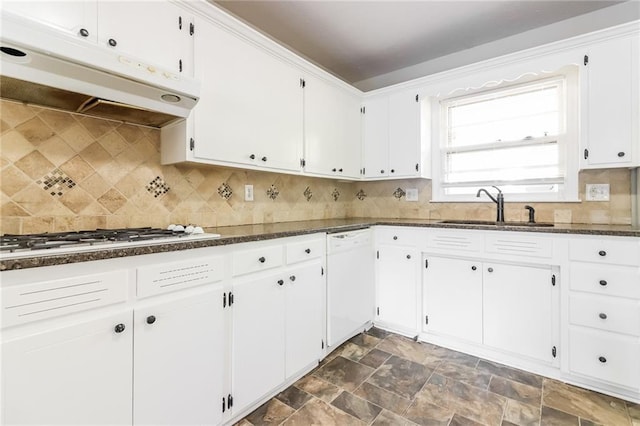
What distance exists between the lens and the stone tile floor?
1554 millimetres

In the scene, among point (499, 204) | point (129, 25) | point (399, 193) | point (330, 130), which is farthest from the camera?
point (399, 193)

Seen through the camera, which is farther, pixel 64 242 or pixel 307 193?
pixel 307 193

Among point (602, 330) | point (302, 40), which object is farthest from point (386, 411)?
point (302, 40)

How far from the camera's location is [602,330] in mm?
1741

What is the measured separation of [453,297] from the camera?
2.29 meters

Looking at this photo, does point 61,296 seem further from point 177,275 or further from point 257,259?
point 257,259

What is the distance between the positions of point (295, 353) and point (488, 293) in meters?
1.45

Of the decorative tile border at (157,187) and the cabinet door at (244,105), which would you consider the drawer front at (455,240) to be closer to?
the cabinet door at (244,105)

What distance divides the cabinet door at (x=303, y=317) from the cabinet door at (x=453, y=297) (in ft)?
3.13

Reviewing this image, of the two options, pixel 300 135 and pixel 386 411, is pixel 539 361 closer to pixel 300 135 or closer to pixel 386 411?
pixel 386 411

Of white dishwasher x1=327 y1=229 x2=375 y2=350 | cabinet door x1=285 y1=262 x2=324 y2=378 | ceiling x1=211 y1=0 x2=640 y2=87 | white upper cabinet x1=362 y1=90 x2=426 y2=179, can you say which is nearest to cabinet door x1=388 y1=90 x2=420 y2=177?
white upper cabinet x1=362 y1=90 x2=426 y2=179

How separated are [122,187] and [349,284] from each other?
5.46 feet

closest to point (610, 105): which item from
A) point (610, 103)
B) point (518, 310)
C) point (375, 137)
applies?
point (610, 103)

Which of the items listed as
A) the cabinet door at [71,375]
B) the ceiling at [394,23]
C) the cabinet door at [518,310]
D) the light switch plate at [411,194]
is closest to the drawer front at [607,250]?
the cabinet door at [518,310]
